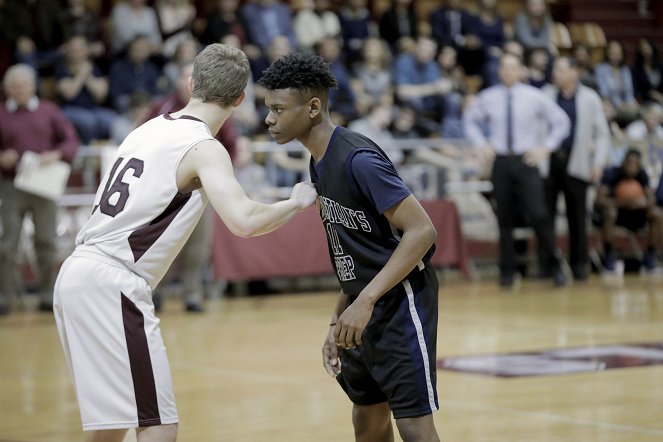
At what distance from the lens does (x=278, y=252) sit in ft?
40.6

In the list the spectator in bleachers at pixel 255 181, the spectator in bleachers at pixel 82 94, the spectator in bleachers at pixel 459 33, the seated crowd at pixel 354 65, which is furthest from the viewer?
the spectator in bleachers at pixel 459 33

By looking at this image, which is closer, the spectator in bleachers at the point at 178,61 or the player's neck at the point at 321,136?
the player's neck at the point at 321,136

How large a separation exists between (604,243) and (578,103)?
190cm

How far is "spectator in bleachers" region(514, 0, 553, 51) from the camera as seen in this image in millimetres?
17734

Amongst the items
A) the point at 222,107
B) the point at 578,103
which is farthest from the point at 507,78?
the point at 222,107

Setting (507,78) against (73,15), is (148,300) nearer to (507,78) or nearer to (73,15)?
(507,78)

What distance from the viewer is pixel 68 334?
3.92 meters

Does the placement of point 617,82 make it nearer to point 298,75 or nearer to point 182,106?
point 182,106

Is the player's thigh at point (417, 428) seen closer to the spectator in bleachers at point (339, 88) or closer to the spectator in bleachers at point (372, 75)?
the spectator in bleachers at point (339, 88)

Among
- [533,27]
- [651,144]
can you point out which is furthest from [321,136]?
[533,27]

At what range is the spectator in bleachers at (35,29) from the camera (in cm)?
→ 1389

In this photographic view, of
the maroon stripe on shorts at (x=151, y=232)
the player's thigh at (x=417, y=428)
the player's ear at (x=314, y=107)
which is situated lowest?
the player's thigh at (x=417, y=428)

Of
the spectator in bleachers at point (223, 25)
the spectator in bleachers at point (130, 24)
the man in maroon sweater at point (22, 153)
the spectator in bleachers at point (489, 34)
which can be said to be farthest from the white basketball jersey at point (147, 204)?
the spectator in bleachers at point (489, 34)

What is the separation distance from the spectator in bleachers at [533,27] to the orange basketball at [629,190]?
385cm
